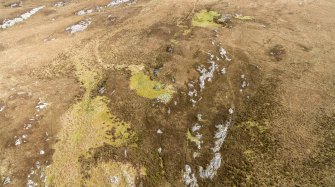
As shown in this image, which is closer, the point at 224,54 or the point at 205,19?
the point at 224,54

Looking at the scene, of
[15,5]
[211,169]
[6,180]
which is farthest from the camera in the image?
[15,5]

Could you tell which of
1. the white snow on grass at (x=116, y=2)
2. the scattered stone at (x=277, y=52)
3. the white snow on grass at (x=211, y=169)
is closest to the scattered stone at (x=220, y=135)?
the white snow on grass at (x=211, y=169)

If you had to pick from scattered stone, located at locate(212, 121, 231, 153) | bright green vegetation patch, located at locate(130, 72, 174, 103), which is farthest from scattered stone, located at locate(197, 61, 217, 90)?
scattered stone, located at locate(212, 121, 231, 153)

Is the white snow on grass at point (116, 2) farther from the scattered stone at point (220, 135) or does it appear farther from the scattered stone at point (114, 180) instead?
the scattered stone at point (114, 180)

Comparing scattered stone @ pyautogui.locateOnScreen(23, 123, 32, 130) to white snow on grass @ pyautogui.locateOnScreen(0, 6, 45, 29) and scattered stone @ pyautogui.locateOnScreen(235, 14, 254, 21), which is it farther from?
scattered stone @ pyautogui.locateOnScreen(235, 14, 254, 21)

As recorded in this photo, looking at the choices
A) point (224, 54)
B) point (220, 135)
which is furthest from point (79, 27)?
point (220, 135)

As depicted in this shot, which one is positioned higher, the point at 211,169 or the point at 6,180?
the point at 6,180

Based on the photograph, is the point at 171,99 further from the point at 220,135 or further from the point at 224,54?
the point at 224,54
